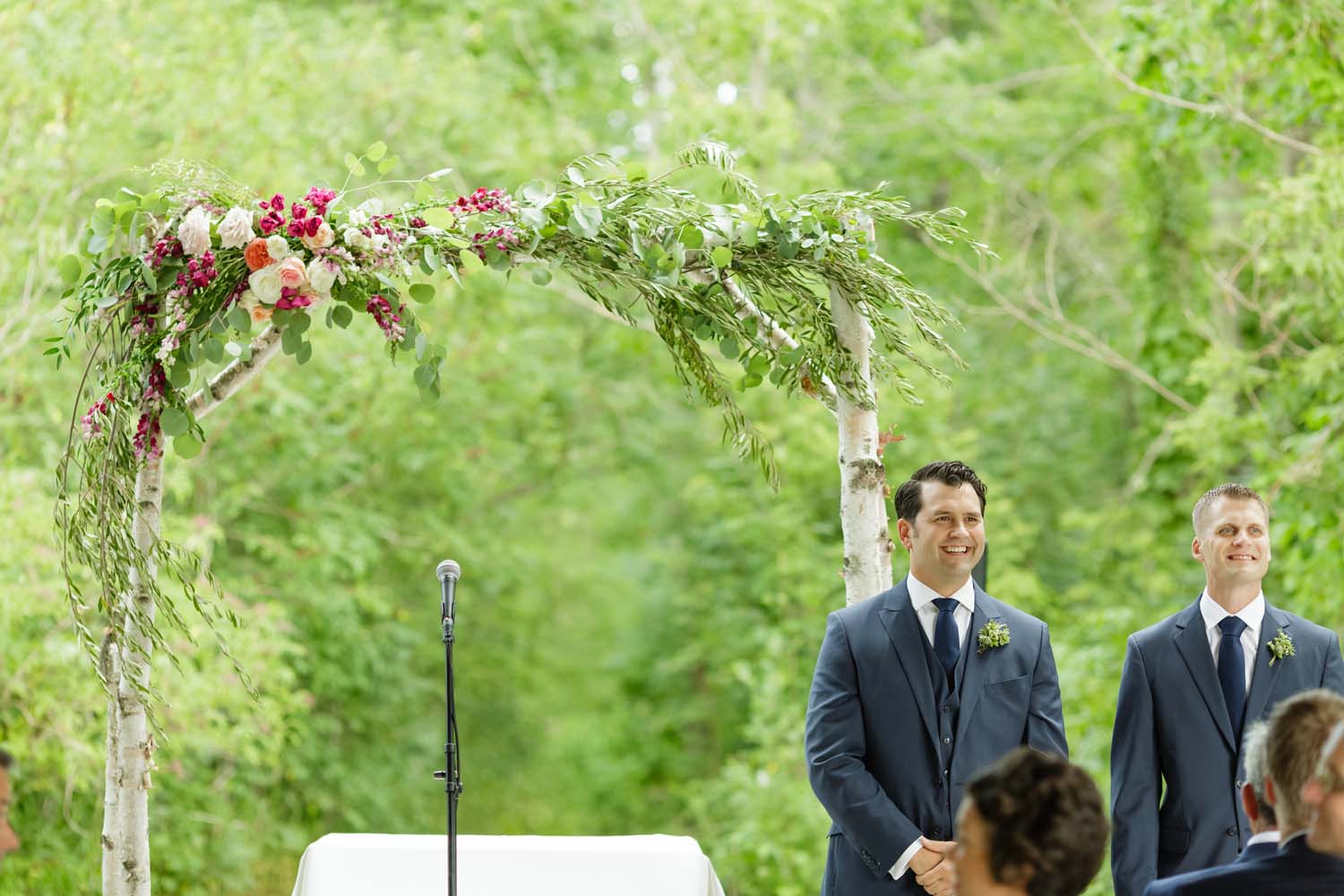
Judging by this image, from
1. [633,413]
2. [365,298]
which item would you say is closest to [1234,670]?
[365,298]

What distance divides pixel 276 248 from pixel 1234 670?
7.96ft

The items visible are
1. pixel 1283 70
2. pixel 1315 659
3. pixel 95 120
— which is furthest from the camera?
pixel 95 120

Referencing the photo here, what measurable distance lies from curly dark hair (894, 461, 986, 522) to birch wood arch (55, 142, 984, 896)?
18.3 inches

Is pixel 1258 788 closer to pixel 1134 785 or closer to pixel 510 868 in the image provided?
pixel 1134 785

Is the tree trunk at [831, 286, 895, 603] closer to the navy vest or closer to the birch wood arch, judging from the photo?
the birch wood arch

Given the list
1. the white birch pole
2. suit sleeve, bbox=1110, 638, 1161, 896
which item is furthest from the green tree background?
suit sleeve, bbox=1110, 638, 1161, 896

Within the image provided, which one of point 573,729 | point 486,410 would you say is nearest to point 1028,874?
point 486,410

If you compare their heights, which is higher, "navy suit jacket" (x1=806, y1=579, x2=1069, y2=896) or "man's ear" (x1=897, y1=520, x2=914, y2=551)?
"man's ear" (x1=897, y1=520, x2=914, y2=551)

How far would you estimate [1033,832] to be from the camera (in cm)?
209

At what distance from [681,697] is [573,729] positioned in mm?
2522

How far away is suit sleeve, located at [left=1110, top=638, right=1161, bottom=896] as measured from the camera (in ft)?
10.7

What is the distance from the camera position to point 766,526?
9938mm

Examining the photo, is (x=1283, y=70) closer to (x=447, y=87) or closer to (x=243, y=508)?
(x=447, y=87)

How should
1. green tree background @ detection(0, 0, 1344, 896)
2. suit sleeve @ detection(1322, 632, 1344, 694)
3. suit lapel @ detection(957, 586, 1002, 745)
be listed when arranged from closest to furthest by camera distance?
suit lapel @ detection(957, 586, 1002, 745) → suit sleeve @ detection(1322, 632, 1344, 694) → green tree background @ detection(0, 0, 1344, 896)
